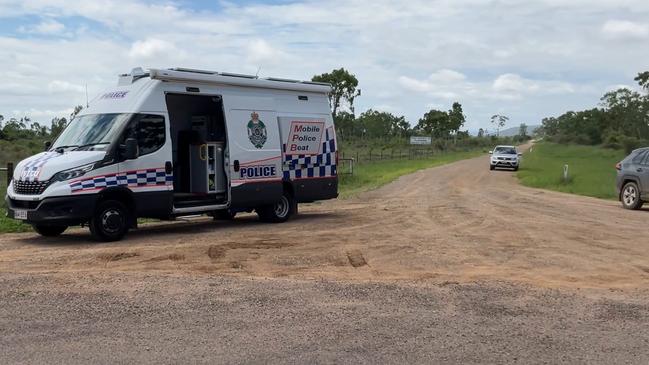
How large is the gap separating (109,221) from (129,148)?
1.25 metres

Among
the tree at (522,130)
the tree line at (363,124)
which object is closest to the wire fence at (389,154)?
the tree line at (363,124)

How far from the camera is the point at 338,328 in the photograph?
584 cm

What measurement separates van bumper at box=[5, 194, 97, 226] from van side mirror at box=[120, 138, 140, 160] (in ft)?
2.86

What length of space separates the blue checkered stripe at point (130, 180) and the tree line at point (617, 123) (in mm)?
67355

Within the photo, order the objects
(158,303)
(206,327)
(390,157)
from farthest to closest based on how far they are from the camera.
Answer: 1. (390,157)
2. (158,303)
3. (206,327)

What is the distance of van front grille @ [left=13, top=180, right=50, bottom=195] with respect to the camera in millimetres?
10331

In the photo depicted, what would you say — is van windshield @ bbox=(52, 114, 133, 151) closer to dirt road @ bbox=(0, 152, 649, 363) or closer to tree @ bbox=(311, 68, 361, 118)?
dirt road @ bbox=(0, 152, 649, 363)

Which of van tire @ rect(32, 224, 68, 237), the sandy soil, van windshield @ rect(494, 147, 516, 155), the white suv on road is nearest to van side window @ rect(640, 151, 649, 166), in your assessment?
the sandy soil

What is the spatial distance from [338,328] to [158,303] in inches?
76.6

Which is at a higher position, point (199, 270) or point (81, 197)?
point (81, 197)

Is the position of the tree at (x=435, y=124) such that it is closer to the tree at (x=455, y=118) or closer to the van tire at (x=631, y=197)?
the tree at (x=455, y=118)

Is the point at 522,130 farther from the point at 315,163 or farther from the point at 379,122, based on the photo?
the point at 315,163

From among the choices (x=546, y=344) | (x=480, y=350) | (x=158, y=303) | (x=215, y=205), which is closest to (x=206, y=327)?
(x=158, y=303)

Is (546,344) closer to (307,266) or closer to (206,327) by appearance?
(206,327)
